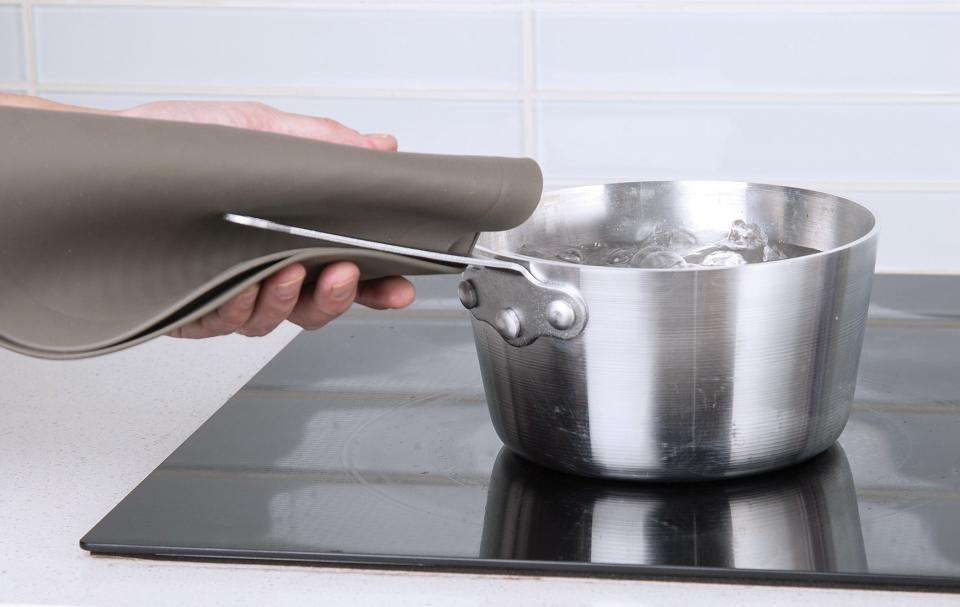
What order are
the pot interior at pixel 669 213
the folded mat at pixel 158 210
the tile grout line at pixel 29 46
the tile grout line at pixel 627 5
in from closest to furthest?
the folded mat at pixel 158 210, the pot interior at pixel 669 213, the tile grout line at pixel 627 5, the tile grout line at pixel 29 46

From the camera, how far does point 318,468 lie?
68 cm

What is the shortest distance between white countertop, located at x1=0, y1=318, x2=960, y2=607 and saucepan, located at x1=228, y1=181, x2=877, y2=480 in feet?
0.29

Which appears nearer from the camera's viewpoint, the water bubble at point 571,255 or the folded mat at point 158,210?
the folded mat at point 158,210

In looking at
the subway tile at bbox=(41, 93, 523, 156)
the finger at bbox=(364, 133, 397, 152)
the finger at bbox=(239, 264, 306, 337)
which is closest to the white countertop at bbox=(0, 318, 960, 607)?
the finger at bbox=(239, 264, 306, 337)

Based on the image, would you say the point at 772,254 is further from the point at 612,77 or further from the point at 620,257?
the point at 612,77

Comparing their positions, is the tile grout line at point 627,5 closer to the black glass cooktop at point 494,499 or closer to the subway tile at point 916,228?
the subway tile at point 916,228

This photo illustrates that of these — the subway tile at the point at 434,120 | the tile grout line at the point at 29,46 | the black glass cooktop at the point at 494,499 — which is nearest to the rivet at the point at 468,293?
the black glass cooktop at the point at 494,499

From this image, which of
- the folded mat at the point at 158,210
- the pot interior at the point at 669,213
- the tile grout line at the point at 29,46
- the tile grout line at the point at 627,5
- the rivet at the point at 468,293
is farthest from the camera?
the tile grout line at the point at 29,46

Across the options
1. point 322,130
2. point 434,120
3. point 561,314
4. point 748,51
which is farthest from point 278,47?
point 561,314

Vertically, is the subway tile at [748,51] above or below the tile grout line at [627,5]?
below

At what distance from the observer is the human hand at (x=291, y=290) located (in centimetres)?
61

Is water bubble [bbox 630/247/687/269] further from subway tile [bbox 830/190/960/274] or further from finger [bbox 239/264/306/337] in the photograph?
subway tile [bbox 830/190/960/274]

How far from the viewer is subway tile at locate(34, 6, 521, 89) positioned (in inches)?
58.0

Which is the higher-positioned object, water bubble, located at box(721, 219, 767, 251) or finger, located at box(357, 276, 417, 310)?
water bubble, located at box(721, 219, 767, 251)
